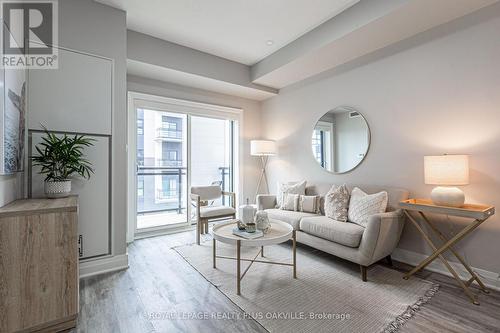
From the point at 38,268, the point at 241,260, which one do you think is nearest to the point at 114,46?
the point at 38,268

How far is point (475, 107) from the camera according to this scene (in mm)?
2320

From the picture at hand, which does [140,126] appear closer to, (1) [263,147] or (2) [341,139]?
(1) [263,147]

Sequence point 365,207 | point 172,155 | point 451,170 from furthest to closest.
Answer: point 172,155 < point 365,207 < point 451,170

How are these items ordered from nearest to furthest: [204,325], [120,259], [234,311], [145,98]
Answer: [204,325] < [234,311] < [120,259] < [145,98]

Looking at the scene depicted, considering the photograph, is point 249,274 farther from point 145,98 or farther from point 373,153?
point 145,98

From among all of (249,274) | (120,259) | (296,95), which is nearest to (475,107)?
(296,95)

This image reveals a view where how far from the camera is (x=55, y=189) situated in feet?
6.93

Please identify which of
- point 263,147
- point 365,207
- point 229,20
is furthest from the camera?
point 263,147

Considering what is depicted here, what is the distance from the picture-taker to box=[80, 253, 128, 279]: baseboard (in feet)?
7.98

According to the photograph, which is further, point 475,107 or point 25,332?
point 475,107

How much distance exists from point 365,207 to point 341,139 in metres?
1.22

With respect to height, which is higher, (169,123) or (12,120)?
(169,123)

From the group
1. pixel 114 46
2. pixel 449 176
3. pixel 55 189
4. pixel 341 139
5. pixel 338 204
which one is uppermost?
pixel 114 46

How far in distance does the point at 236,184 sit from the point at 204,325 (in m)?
3.21
